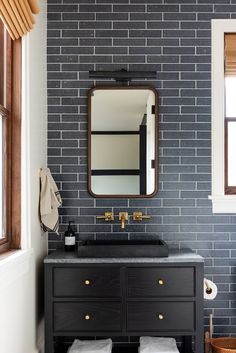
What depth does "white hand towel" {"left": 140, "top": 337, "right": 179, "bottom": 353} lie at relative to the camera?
2.90m

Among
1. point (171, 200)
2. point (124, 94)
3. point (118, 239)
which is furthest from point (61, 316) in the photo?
point (124, 94)

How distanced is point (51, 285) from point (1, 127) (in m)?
1.15

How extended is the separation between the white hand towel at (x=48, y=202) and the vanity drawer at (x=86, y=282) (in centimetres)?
40

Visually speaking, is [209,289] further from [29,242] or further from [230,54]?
[230,54]

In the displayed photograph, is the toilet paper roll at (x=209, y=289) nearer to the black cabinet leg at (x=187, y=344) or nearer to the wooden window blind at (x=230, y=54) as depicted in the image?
the black cabinet leg at (x=187, y=344)

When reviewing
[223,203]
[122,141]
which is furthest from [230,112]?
[122,141]

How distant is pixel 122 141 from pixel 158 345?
1.59m

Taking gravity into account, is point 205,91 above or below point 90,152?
above

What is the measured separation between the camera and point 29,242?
9.00ft

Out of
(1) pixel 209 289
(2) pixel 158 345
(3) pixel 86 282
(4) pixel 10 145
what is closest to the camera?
(4) pixel 10 145

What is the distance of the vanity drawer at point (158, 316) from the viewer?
2881 millimetres

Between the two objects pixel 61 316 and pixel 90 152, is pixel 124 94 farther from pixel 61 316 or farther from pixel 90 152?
pixel 61 316

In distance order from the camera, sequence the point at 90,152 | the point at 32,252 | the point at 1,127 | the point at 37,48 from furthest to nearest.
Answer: the point at 90,152
the point at 37,48
the point at 32,252
the point at 1,127

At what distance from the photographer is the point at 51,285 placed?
113 inches
